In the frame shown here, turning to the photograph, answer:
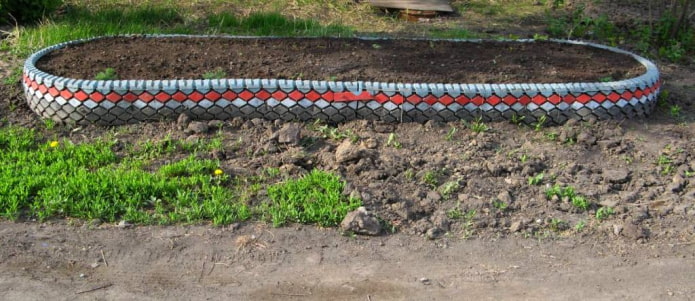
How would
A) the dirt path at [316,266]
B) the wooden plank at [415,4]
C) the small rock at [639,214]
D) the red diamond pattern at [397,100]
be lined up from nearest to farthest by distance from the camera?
the dirt path at [316,266], the small rock at [639,214], the red diamond pattern at [397,100], the wooden plank at [415,4]

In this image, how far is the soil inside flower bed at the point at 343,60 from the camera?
235 inches

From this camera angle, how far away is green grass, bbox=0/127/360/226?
4422mm

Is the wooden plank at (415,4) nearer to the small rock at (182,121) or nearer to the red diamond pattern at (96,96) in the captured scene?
the small rock at (182,121)

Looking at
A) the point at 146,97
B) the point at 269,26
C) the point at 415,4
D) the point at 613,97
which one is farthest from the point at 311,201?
the point at 415,4

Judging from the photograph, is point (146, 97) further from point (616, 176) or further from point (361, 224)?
point (616, 176)

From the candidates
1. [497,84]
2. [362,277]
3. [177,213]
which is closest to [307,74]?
[497,84]

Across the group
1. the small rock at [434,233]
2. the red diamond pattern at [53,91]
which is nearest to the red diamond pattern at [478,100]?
the small rock at [434,233]

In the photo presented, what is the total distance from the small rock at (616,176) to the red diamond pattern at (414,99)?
4.37ft

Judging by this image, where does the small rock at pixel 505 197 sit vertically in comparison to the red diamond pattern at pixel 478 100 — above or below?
below

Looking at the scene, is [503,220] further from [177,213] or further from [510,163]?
[177,213]

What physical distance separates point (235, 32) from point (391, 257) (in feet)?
14.7

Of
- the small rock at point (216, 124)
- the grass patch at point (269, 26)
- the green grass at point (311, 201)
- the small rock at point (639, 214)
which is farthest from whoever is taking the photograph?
the grass patch at point (269, 26)

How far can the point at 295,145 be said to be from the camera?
17.3 feet

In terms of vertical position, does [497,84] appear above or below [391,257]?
Answer: above
